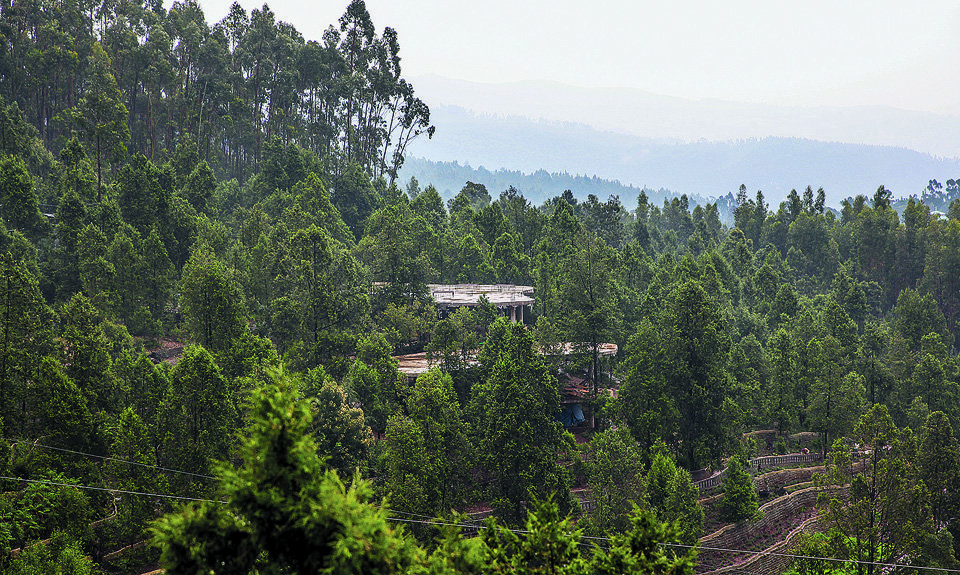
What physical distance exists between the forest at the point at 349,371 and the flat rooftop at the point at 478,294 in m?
2.33

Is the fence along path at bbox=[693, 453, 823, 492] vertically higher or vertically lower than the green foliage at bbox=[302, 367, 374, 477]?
lower

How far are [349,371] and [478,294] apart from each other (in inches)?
752

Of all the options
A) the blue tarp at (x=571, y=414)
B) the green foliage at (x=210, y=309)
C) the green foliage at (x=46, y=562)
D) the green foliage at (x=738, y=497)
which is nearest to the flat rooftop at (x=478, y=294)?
the blue tarp at (x=571, y=414)

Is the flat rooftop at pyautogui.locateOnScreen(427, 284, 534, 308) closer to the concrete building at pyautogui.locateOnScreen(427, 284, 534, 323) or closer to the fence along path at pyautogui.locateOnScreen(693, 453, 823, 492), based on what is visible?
the concrete building at pyautogui.locateOnScreen(427, 284, 534, 323)

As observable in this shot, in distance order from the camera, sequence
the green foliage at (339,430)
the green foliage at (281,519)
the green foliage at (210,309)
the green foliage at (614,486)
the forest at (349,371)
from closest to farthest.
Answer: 1. the green foliage at (281,519)
2. the forest at (349,371)
3. the green foliage at (614,486)
4. the green foliage at (339,430)
5. the green foliage at (210,309)

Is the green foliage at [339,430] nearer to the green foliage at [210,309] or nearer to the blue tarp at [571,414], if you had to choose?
the green foliage at [210,309]

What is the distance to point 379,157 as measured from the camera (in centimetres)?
8294

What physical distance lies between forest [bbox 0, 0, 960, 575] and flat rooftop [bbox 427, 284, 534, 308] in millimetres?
2334

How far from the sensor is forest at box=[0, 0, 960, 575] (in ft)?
40.4

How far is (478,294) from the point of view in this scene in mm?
53156

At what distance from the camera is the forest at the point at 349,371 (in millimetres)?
12312

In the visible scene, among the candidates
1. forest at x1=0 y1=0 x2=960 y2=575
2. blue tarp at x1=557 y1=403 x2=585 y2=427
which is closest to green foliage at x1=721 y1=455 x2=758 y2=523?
forest at x1=0 y1=0 x2=960 y2=575

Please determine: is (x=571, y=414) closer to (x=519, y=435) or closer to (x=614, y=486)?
(x=519, y=435)

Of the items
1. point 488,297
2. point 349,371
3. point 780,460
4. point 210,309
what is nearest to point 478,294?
point 488,297
